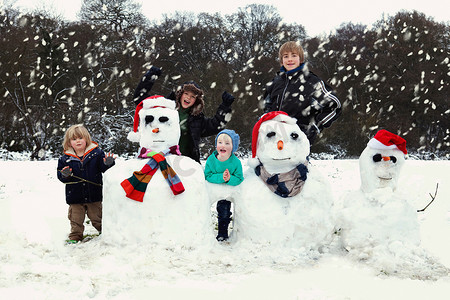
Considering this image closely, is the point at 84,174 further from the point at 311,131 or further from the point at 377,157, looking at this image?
the point at 377,157

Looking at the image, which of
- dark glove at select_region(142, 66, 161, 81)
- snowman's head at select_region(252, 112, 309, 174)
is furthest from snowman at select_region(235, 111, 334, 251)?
dark glove at select_region(142, 66, 161, 81)

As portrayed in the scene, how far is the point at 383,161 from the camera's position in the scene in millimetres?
3559

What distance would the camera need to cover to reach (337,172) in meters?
10.0

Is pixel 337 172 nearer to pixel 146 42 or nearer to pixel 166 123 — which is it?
pixel 166 123

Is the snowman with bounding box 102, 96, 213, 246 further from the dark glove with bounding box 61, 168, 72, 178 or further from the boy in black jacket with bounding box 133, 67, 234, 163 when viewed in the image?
the boy in black jacket with bounding box 133, 67, 234, 163

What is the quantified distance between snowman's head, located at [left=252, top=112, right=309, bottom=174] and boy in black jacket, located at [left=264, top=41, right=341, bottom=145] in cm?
40

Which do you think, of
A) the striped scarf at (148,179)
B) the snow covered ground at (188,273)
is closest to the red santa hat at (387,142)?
the snow covered ground at (188,273)

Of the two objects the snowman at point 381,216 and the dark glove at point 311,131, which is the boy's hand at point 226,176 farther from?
Answer: the snowman at point 381,216

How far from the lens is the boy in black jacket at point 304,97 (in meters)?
4.02

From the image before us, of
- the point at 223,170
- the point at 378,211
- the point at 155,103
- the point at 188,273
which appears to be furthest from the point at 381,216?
the point at 155,103

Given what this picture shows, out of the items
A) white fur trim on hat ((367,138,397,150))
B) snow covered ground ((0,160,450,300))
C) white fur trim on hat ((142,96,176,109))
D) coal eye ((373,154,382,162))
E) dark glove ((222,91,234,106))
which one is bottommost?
snow covered ground ((0,160,450,300))

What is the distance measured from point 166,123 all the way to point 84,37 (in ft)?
42.0

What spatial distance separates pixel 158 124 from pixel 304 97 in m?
1.48

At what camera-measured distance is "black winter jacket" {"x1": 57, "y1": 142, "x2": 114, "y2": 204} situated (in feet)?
13.8
